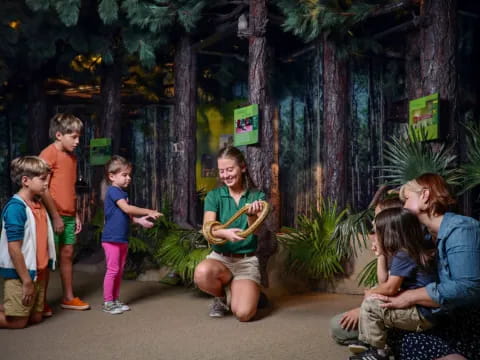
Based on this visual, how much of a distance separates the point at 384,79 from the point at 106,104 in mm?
4023

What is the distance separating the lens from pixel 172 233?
6.02m

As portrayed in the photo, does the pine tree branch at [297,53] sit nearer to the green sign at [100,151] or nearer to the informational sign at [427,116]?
the green sign at [100,151]

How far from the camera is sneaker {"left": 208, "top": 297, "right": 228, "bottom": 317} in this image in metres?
4.22

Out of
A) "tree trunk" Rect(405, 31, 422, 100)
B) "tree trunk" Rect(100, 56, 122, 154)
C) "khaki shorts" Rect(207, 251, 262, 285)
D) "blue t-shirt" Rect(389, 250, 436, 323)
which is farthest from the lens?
"tree trunk" Rect(100, 56, 122, 154)

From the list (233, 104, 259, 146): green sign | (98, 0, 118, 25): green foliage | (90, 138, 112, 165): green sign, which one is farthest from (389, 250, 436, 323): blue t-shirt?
(90, 138, 112, 165): green sign

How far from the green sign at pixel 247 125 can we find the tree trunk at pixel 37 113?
3917 mm

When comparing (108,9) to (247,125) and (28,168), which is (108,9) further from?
(28,168)

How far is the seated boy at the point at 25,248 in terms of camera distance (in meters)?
3.82

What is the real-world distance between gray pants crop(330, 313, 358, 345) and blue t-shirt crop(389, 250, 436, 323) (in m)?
0.61

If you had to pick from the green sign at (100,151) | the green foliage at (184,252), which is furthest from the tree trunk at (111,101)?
the green foliage at (184,252)

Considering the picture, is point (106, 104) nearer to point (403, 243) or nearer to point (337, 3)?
point (337, 3)

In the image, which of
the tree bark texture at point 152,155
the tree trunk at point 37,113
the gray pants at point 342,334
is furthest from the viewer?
the tree bark texture at point 152,155

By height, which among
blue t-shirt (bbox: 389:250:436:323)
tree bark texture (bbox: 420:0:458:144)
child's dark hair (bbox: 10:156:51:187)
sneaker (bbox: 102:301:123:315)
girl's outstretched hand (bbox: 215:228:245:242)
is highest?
tree bark texture (bbox: 420:0:458:144)

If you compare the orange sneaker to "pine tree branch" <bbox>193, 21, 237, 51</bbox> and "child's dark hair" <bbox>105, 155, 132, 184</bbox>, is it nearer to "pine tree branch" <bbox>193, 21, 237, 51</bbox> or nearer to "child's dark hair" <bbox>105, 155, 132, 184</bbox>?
"child's dark hair" <bbox>105, 155, 132, 184</bbox>
